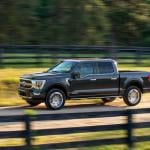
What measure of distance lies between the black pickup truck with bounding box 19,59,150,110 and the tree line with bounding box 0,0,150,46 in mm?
17696

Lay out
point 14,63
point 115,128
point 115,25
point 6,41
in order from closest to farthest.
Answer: point 115,128
point 14,63
point 6,41
point 115,25

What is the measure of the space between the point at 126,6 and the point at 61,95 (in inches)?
1133

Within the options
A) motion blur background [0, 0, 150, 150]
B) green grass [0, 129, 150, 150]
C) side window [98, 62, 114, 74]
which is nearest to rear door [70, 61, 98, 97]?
side window [98, 62, 114, 74]

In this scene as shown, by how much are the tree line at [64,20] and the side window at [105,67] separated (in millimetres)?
17595

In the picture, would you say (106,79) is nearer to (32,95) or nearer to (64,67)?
(64,67)

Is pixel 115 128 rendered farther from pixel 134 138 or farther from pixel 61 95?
pixel 61 95

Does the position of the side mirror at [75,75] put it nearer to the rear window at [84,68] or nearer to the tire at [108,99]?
the rear window at [84,68]

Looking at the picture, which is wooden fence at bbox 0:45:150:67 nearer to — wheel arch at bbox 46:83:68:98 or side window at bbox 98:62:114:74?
side window at bbox 98:62:114:74

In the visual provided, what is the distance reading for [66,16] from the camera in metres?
41.3

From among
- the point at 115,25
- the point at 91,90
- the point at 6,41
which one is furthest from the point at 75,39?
the point at 91,90

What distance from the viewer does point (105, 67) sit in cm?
2109

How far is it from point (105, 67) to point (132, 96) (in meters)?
1.41

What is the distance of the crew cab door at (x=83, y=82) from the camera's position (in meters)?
20.3

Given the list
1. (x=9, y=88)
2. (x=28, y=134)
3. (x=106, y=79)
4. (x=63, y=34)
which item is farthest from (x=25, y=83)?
(x=63, y=34)
